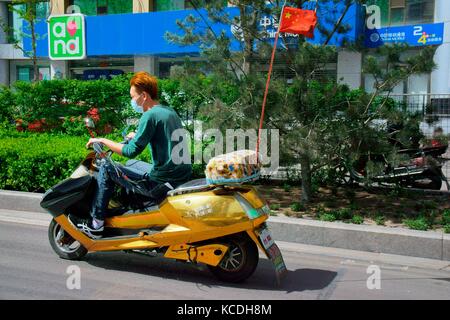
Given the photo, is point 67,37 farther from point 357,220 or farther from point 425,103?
point 357,220

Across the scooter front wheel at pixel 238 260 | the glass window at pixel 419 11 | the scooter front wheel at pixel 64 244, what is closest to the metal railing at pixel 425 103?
the scooter front wheel at pixel 238 260

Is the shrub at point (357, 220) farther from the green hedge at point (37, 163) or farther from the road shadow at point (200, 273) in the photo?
the green hedge at point (37, 163)

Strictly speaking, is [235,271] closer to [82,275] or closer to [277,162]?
[82,275]

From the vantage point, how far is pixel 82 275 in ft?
16.4

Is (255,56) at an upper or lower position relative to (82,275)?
upper

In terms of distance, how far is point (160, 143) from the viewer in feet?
16.5

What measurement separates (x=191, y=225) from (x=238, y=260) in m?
0.54

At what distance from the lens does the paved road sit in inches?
179

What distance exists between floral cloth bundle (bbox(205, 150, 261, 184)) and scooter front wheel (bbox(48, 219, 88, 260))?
1.78 metres

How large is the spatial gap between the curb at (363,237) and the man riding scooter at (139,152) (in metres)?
1.76

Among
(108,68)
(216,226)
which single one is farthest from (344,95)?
(108,68)

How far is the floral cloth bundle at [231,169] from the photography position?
4.46 metres

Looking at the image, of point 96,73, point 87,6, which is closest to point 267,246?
point 96,73
